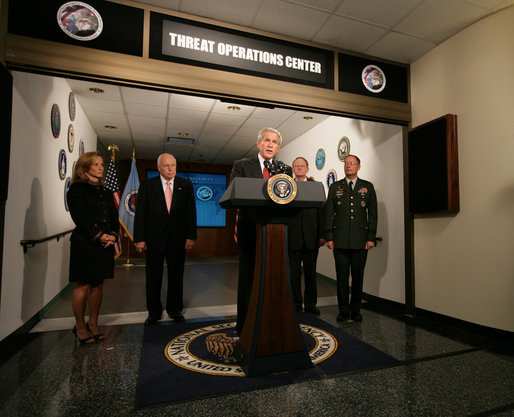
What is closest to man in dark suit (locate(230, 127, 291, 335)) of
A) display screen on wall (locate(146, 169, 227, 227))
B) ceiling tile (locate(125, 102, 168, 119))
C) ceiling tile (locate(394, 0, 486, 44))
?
ceiling tile (locate(394, 0, 486, 44))

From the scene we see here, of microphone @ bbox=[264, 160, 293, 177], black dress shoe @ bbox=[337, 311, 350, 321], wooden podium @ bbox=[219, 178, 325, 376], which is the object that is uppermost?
microphone @ bbox=[264, 160, 293, 177]

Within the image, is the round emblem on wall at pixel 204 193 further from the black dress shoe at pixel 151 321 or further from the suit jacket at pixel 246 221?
the suit jacket at pixel 246 221

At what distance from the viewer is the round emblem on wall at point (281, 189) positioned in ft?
5.46

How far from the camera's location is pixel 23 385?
167 cm

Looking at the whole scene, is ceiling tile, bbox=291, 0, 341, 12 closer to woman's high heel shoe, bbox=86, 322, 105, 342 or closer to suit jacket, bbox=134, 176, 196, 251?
suit jacket, bbox=134, 176, 196, 251

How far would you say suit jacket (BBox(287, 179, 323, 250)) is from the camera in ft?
10.5

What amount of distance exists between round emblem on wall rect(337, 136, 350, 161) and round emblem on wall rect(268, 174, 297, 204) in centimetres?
312

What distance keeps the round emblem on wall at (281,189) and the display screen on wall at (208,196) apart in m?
7.64

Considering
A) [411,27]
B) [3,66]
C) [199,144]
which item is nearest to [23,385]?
[3,66]

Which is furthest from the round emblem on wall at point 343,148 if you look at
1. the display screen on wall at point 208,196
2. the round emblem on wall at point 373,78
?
the display screen on wall at point 208,196

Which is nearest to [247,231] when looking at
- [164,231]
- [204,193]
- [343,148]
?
[164,231]

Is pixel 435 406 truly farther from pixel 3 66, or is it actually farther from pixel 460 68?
pixel 3 66

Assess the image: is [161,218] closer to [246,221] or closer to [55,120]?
[246,221]

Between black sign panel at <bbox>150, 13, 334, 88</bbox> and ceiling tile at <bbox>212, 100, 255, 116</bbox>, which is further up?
ceiling tile at <bbox>212, 100, 255, 116</bbox>
